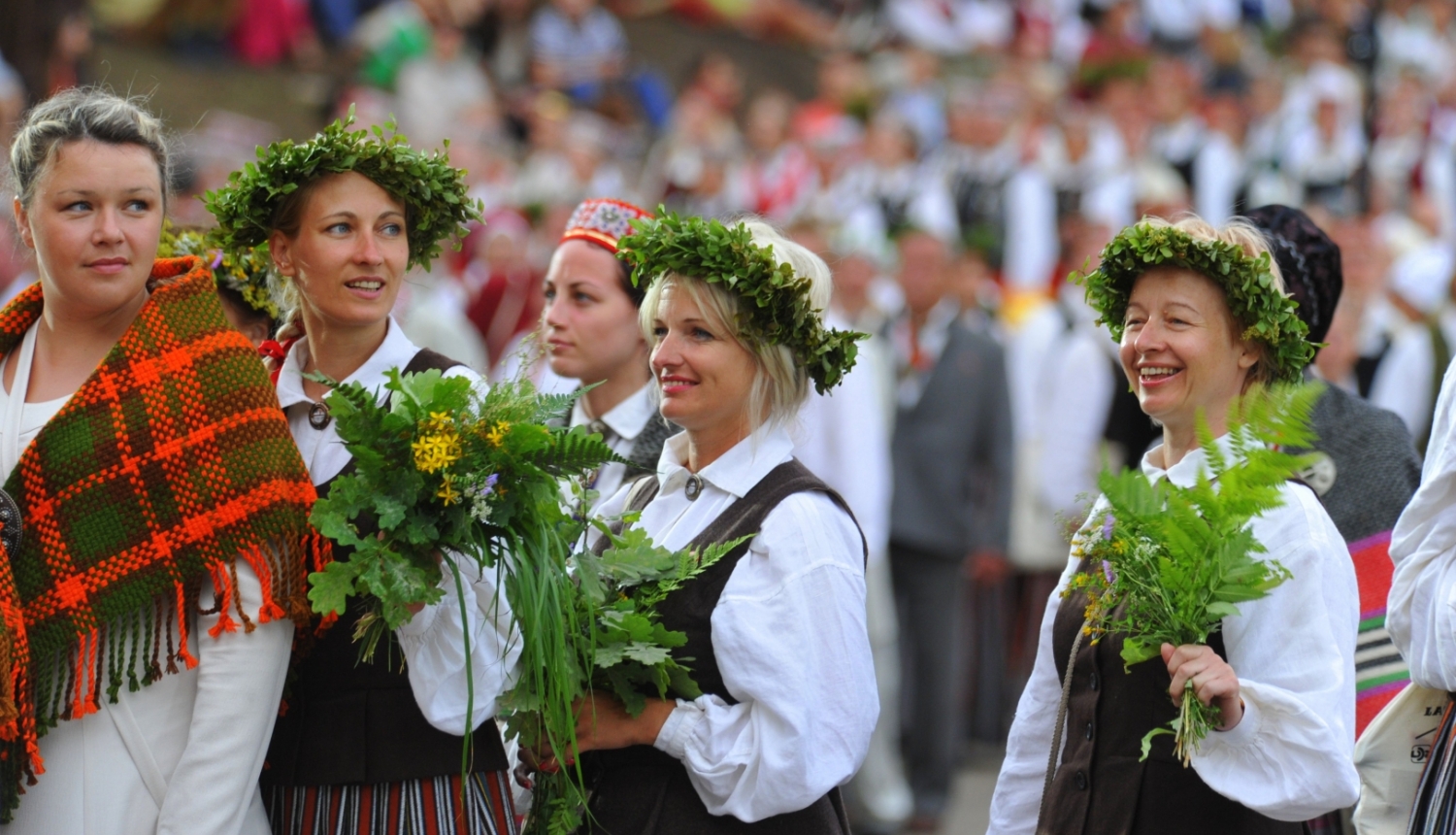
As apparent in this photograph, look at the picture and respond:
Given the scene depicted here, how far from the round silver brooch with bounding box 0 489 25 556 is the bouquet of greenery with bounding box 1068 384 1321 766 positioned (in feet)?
6.39

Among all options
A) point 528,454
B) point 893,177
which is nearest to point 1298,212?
point 528,454

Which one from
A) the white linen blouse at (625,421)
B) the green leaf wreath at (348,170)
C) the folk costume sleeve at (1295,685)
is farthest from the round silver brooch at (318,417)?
the folk costume sleeve at (1295,685)

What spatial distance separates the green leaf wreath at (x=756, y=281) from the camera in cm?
335

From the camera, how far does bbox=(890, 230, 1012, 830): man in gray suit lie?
718cm

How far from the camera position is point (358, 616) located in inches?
128

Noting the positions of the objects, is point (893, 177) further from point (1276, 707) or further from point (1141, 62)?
point (1276, 707)

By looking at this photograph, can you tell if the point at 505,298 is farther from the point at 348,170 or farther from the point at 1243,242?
the point at 1243,242

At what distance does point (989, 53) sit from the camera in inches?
722

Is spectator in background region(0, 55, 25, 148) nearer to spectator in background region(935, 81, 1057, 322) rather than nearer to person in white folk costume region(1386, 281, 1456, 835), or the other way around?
spectator in background region(935, 81, 1057, 322)

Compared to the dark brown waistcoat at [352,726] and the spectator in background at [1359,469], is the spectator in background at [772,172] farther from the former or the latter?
the dark brown waistcoat at [352,726]

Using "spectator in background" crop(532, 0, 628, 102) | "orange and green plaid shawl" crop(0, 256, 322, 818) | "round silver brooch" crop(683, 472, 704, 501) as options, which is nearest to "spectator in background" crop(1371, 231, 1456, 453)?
"round silver brooch" crop(683, 472, 704, 501)

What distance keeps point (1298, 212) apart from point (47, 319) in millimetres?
3159

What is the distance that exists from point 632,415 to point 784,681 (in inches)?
62.3

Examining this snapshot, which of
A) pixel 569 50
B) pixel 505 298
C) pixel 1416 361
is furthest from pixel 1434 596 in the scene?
pixel 569 50
